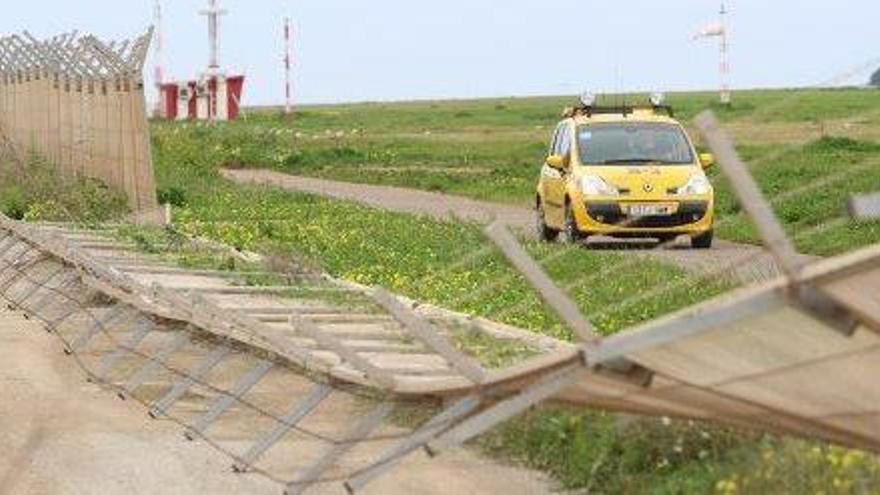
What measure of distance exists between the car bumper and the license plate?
0.04 meters

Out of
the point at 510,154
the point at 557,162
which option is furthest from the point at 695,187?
the point at 510,154

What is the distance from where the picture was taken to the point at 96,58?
2472cm

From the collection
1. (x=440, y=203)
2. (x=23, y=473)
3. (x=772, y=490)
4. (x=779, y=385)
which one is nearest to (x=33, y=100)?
(x=440, y=203)

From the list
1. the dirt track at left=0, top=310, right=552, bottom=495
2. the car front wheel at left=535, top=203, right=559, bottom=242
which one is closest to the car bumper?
the car front wheel at left=535, top=203, right=559, bottom=242

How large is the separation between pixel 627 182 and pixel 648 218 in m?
0.41

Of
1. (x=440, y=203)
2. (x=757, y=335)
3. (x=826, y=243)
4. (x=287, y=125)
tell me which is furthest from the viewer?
(x=287, y=125)

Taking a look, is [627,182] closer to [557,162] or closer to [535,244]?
[557,162]

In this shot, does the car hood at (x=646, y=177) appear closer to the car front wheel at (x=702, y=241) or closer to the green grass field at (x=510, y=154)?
the car front wheel at (x=702, y=241)

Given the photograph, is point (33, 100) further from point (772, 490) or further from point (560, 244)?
point (772, 490)

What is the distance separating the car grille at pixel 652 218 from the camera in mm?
20531

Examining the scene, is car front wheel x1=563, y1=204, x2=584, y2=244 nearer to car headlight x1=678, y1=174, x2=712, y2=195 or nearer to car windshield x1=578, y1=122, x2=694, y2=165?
car windshield x1=578, y1=122, x2=694, y2=165

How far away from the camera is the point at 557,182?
71.8 ft

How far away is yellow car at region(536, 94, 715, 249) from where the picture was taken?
811 inches

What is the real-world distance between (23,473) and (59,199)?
15.7 metres
